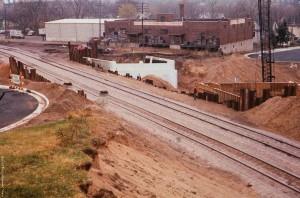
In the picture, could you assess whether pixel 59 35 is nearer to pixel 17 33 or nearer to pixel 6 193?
pixel 17 33

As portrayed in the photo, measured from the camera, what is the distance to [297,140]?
26.8 meters

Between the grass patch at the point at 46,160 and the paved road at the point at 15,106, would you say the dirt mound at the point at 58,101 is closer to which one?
the paved road at the point at 15,106

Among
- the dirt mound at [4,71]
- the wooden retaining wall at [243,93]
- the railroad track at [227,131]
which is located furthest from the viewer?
the dirt mound at [4,71]

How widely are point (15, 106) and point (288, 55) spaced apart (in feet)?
209

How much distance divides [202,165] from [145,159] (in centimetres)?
429

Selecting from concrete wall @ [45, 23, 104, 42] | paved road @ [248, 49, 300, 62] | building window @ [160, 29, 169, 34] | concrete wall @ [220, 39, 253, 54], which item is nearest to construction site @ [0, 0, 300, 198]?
paved road @ [248, 49, 300, 62]

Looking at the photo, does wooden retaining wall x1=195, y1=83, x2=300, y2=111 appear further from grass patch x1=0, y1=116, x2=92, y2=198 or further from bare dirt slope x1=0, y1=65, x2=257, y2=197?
grass patch x1=0, y1=116, x2=92, y2=198

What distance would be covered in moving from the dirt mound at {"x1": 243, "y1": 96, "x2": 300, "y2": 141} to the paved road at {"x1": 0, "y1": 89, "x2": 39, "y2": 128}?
14.7 meters

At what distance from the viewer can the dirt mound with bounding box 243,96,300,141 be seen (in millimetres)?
28381

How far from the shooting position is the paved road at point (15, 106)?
2328cm

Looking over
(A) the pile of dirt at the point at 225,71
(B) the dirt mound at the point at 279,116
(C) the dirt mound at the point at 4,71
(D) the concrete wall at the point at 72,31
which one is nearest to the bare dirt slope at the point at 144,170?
(B) the dirt mound at the point at 279,116

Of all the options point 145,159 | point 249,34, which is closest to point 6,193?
point 145,159

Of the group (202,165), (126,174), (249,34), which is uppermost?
(249,34)

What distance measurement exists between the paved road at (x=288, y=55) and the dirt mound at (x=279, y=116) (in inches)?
1729
